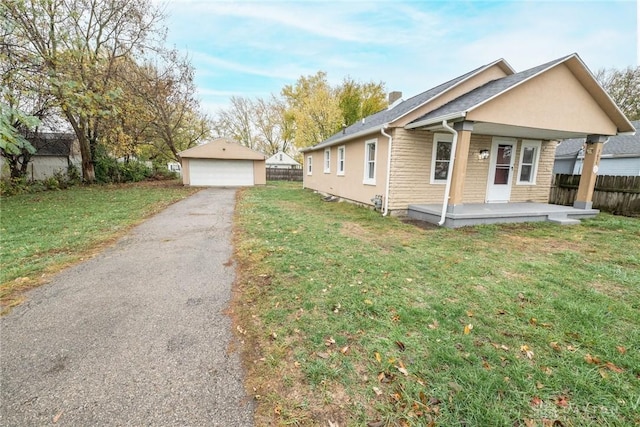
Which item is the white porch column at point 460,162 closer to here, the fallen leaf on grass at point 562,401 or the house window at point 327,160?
the fallen leaf on grass at point 562,401

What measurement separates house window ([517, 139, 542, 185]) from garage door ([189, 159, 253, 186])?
1639 centimetres

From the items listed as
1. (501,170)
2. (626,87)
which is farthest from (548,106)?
(626,87)

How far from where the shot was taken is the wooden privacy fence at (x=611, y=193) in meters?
8.74

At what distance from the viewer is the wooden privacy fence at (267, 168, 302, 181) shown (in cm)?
2673

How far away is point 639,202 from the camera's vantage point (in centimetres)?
859

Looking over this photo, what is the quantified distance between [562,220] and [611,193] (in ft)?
12.2

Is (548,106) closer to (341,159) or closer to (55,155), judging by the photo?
(341,159)

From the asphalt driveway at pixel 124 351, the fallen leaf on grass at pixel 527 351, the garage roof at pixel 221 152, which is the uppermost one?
the garage roof at pixel 221 152

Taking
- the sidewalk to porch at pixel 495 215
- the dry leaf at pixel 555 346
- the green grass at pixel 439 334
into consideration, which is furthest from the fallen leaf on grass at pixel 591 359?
the sidewalk to porch at pixel 495 215

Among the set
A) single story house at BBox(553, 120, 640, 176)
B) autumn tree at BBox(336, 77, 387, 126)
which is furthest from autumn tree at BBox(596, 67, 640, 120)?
autumn tree at BBox(336, 77, 387, 126)

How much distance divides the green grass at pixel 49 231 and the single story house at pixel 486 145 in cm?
719

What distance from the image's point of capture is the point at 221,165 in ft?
64.0

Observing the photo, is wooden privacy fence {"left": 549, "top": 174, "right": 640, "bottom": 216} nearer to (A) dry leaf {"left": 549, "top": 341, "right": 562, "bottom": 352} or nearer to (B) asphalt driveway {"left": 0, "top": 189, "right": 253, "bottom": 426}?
(A) dry leaf {"left": 549, "top": 341, "right": 562, "bottom": 352}

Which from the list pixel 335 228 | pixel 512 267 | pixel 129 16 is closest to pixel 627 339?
pixel 512 267
